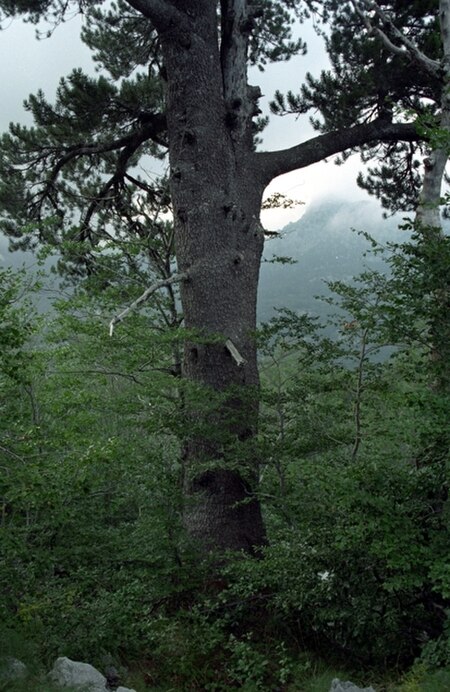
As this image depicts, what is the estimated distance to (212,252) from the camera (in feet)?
20.0

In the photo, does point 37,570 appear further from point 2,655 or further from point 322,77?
point 322,77

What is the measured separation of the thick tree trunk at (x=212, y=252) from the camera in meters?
5.75

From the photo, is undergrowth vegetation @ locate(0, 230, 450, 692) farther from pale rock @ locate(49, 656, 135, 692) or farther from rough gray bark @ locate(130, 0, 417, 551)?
rough gray bark @ locate(130, 0, 417, 551)

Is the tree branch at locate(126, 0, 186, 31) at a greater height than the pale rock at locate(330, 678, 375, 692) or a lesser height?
greater

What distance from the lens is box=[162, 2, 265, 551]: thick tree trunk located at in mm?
5754

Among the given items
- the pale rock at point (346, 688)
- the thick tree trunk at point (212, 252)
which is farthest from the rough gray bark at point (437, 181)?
the pale rock at point (346, 688)

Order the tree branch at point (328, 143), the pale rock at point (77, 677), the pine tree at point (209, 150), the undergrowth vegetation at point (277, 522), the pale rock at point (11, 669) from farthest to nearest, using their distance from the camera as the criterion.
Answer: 1. the tree branch at point (328, 143)
2. the pine tree at point (209, 150)
3. the undergrowth vegetation at point (277, 522)
4. the pale rock at point (77, 677)
5. the pale rock at point (11, 669)

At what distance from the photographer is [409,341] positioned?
4.11 meters

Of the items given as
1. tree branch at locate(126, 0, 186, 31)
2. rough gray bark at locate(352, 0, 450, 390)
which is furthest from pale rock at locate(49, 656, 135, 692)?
tree branch at locate(126, 0, 186, 31)

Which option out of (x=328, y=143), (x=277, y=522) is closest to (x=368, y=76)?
(x=328, y=143)

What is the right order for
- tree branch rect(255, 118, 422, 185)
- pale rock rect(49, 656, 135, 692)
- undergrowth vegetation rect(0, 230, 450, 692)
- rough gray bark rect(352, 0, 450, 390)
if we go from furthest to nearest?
tree branch rect(255, 118, 422, 185), rough gray bark rect(352, 0, 450, 390), undergrowth vegetation rect(0, 230, 450, 692), pale rock rect(49, 656, 135, 692)

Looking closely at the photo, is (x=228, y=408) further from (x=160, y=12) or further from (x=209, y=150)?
(x=160, y=12)

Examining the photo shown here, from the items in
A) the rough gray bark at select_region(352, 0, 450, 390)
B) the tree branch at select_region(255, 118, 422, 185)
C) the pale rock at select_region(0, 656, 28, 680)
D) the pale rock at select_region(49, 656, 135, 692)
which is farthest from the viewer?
the tree branch at select_region(255, 118, 422, 185)

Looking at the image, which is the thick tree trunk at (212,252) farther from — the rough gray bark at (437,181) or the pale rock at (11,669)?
the pale rock at (11,669)
